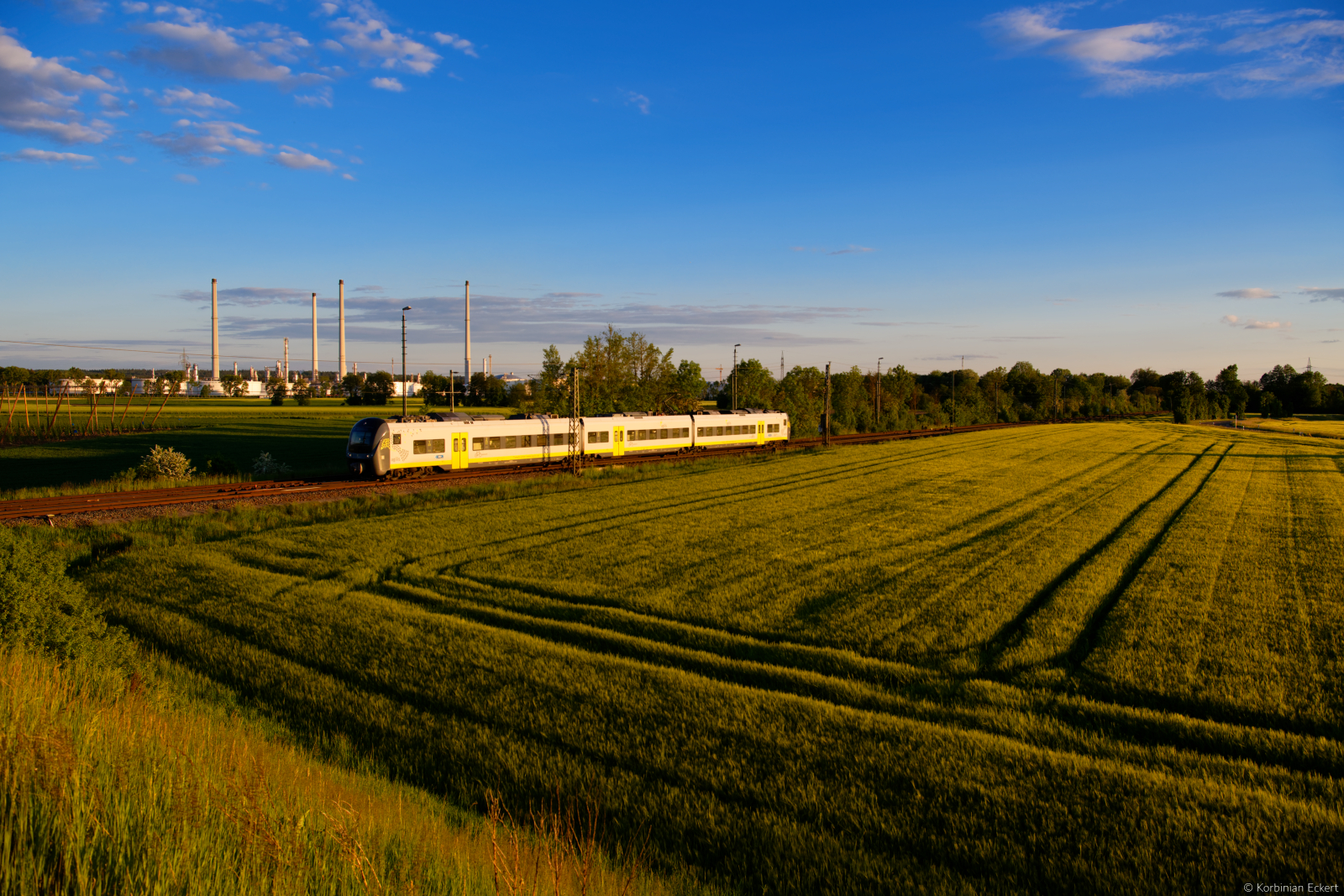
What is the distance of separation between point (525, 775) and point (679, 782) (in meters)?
1.62

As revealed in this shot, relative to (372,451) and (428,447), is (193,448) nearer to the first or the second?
(428,447)

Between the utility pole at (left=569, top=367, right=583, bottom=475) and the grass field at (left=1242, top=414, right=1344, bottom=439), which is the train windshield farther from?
the grass field at (left=1242, top=414, right=1344, bottom=439)

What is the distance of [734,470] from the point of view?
39.4 m

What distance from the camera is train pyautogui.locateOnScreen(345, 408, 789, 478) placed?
31847 millimetres

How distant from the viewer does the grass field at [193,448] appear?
3844cm

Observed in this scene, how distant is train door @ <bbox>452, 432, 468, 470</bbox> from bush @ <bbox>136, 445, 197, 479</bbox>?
11772 millimetres

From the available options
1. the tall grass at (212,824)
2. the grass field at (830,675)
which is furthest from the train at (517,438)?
the tall grass at (212,824)

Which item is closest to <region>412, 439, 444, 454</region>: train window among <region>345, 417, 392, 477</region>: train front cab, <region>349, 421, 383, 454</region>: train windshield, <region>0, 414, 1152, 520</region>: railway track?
<region>0, 414, 1152, 520</region>: railway track

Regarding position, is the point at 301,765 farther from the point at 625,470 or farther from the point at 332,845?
the point at 625,470

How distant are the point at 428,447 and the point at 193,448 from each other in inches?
1340

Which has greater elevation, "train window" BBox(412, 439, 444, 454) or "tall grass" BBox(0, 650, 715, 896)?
"train window" BBox(412, 439, 444, 454)

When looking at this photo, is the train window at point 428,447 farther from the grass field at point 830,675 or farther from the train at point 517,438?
the grass field at point 830,675

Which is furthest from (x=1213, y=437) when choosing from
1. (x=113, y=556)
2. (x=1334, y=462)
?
(x=113, y=556)

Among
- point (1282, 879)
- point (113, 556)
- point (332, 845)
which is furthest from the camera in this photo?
point (113, 556)
